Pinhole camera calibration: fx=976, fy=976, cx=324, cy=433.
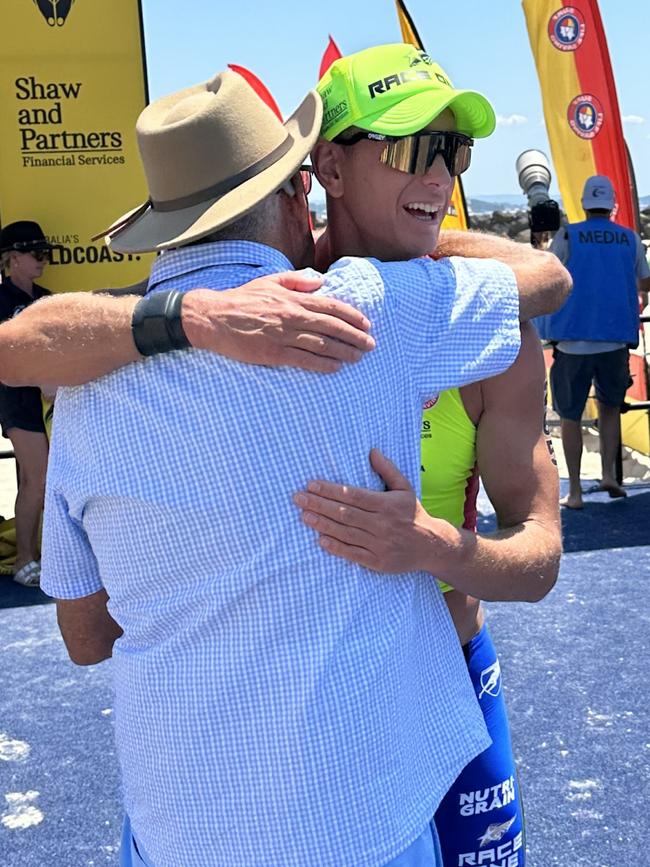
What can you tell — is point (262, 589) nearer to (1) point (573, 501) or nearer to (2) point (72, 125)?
(2) point (72, 125)

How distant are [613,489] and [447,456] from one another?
580 cm

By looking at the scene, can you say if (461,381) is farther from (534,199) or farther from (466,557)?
(534,199)

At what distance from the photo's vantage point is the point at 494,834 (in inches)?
63.9

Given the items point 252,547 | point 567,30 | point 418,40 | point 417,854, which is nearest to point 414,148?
point 252,547

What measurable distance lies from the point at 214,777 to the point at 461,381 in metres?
0.57

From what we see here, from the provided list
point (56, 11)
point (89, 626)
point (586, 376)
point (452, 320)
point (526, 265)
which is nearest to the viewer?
point (452, 320)

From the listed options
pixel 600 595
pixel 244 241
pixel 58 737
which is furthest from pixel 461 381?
pixel 600 595

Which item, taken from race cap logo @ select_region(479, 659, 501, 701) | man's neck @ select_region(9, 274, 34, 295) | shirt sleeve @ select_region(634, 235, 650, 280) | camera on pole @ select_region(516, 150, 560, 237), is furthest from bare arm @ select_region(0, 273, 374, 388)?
camera on pole @ select_region(516, 150, 560, 237)

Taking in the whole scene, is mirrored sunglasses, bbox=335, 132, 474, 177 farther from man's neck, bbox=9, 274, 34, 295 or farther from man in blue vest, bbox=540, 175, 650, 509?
man in blue vest, bbox=540, 175, 650, 509

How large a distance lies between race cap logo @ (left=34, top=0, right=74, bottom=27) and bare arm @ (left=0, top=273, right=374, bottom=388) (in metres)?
5.30

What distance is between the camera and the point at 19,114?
6008 mm

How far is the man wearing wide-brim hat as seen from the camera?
3.72 ft

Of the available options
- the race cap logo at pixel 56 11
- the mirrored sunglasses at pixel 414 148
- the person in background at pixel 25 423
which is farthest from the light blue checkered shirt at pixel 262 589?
the race cap logo at pixel 56 11

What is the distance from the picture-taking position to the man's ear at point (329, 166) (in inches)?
64.3
